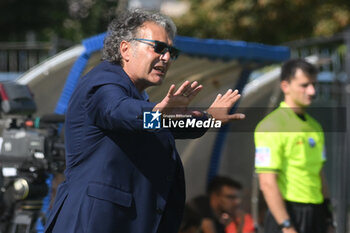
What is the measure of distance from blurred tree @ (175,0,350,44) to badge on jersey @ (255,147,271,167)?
9.54 meters

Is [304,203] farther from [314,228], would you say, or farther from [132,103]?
[132,103]

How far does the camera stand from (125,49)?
253 cm

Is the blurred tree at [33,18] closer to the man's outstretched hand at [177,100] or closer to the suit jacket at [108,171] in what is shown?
the suit jacket at [108,171]

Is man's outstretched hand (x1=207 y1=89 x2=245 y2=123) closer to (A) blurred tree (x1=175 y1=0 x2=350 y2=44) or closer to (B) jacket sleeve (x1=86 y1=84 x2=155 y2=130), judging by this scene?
(B) jacket sleeve (x1=86 y1=84 x2=155 y2=130)

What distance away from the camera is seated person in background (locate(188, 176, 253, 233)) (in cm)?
536

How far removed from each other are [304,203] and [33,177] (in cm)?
164

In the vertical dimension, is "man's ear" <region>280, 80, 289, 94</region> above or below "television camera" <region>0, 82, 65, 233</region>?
above

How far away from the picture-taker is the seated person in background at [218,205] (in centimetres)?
536

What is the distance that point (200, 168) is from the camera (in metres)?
6.22

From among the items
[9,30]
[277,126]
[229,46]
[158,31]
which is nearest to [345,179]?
[277,126]

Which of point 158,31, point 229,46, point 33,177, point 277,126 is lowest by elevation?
point 33,177

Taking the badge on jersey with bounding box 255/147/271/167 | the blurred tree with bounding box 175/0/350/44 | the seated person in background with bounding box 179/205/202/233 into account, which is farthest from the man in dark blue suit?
the blurred tree with bounding box 175/0/350/44

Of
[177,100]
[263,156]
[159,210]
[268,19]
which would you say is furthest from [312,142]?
[268,19]

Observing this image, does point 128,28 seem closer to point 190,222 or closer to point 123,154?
point 123,154
